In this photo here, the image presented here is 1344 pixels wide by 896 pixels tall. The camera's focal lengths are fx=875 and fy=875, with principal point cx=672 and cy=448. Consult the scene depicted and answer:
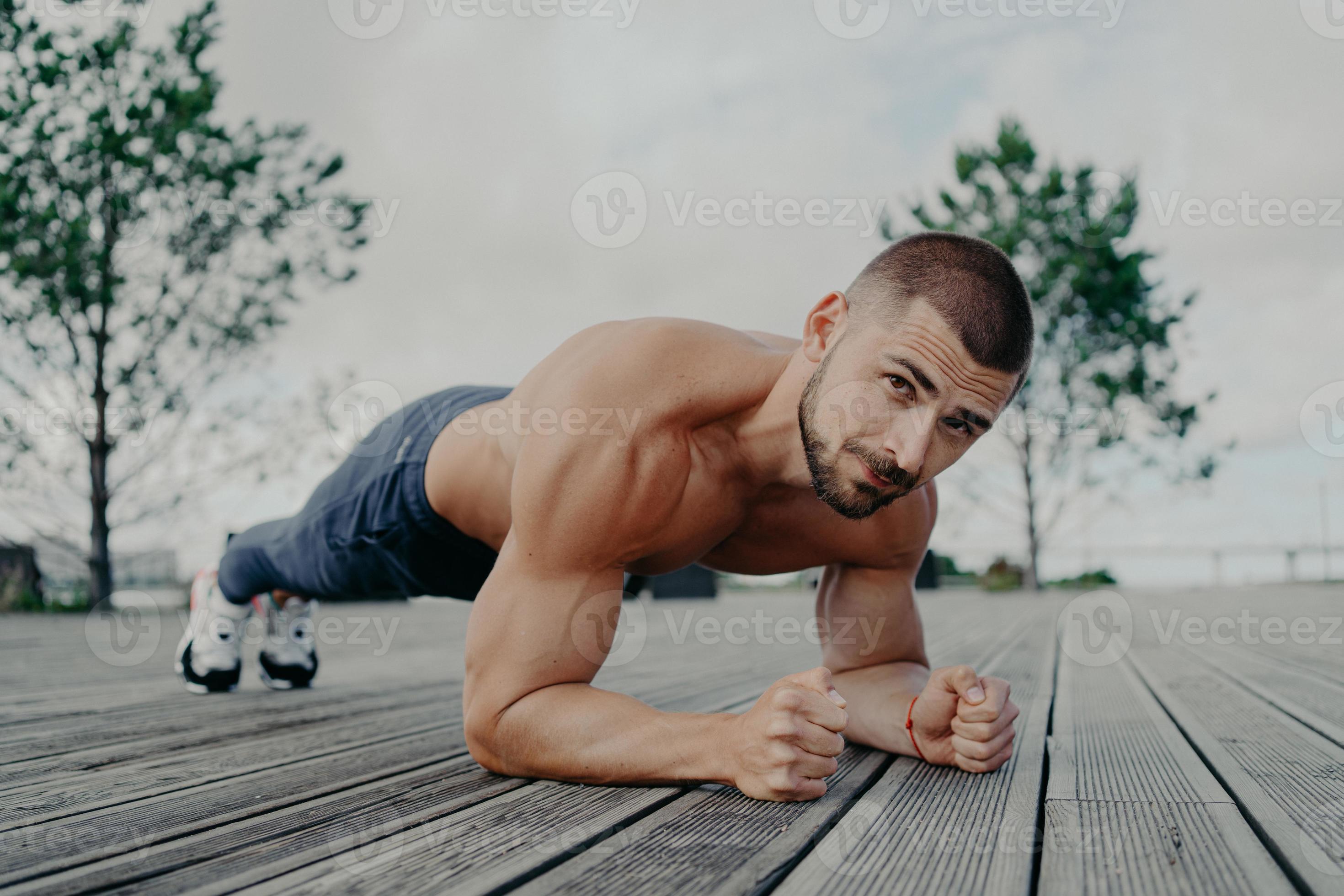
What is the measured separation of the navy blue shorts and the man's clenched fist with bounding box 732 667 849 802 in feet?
3.25

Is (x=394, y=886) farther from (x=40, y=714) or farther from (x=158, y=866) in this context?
(x=40, y=714)

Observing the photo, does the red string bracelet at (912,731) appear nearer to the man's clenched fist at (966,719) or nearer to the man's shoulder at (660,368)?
the man's clenched fist at (966,719)

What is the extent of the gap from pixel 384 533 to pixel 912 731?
1203 mm

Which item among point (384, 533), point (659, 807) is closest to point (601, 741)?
point (659, 807)

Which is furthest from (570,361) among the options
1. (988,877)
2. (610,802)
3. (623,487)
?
(988,877)

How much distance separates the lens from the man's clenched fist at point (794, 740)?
111 cm

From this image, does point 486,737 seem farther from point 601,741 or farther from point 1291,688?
point 1291,688

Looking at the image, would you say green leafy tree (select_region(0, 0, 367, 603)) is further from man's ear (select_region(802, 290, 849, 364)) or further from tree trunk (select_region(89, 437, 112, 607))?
man's ear (select_region(802, 290, 849, 364))

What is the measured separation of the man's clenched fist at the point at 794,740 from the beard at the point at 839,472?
1.19 ft

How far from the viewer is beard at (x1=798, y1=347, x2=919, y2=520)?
1.37m

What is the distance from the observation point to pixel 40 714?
6.94ft

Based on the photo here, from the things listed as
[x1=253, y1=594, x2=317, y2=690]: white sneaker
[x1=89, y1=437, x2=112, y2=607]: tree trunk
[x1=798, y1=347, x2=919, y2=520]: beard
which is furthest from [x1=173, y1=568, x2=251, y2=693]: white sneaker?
[x1=89, y1=437, x2=112, y2=607]: tree trunk

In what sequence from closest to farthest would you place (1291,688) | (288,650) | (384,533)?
(384,533) → (1291,688) → (288,650)

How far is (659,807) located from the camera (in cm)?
113
